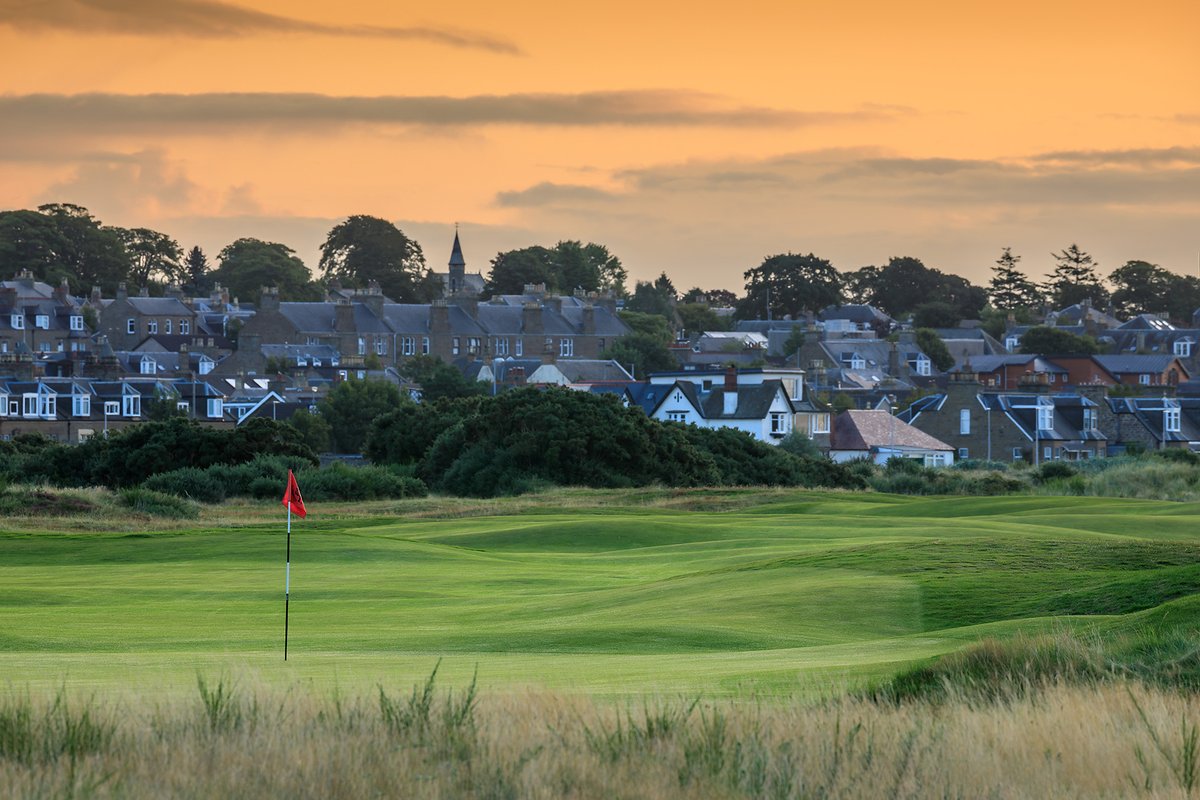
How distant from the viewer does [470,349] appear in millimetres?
164625

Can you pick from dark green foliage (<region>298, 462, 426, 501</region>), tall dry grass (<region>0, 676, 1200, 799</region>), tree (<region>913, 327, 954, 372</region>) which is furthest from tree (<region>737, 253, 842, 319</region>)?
tall dry grass (<region>0, 676, 1200, 799</region>)

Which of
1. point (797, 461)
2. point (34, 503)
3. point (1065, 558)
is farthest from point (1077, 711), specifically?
point (797, 461)

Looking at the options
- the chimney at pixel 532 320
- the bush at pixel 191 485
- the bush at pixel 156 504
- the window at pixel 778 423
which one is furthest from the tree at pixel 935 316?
the bush at pixel 156 504

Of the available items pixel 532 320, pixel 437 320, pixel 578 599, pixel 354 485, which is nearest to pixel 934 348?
pixel 532 320

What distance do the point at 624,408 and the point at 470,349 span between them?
101 metres

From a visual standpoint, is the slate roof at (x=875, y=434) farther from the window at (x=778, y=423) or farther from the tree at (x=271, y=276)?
the tree at (x=271, y=276)

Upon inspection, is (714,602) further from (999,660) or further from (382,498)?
(382,498)

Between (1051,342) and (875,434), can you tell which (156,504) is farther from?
(1051,342)

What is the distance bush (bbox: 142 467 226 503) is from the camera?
5441cm

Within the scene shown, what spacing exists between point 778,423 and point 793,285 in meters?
104

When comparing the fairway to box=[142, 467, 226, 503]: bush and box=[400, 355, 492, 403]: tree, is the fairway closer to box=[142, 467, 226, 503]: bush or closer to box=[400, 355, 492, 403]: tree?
box=[142, 467, 226, 503]: bush

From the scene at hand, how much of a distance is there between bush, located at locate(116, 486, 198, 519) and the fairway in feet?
21.6

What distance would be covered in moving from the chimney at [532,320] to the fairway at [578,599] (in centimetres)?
12660

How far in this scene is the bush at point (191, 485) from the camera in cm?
5441
